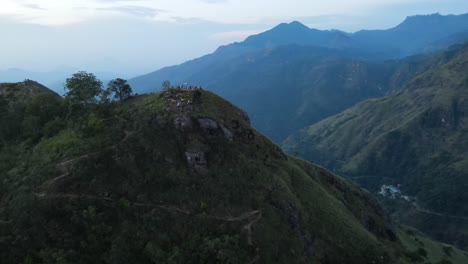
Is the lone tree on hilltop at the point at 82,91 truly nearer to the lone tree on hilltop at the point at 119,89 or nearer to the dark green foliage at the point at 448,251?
the lone tree on hilltop at the point at 119,89

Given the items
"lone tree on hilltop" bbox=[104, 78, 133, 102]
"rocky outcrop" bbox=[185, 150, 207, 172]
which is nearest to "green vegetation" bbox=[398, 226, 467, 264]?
"rocky outcrop" bbox=[185, 150, 207, 172]

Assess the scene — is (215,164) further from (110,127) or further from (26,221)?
(26,221)

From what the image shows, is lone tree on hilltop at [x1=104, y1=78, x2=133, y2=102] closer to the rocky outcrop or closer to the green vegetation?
the rocky outcrop

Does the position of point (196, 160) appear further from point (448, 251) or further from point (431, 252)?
point (448, 251)

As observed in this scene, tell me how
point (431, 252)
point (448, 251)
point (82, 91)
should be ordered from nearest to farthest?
point (82, 91) → point (431, 252) → point (448, 251)

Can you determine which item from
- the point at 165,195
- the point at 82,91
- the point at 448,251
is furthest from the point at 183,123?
the point at 448,251

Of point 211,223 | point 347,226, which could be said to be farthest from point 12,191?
point 347,226
